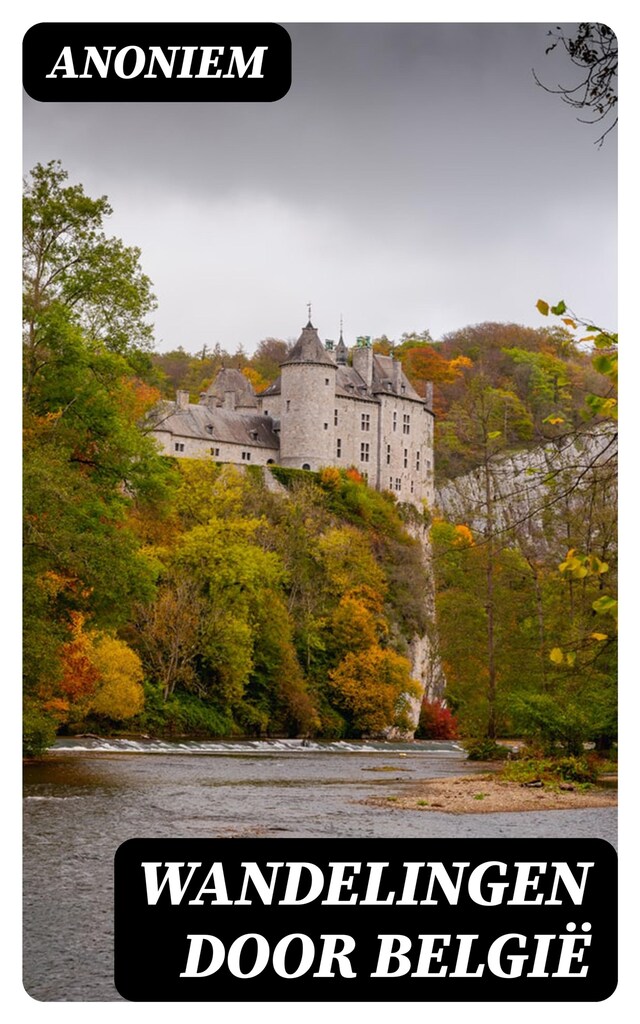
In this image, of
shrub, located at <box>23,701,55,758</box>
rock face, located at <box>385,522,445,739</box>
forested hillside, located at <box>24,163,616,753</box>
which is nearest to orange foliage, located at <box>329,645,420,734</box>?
forested hillside, located at <box>24,163,616,753</box>

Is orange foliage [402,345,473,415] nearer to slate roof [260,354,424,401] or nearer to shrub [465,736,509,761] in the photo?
slate roof [260,354,424,401]

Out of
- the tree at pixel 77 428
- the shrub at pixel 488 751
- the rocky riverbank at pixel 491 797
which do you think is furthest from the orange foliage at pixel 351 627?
the rocky riverbank at pixel 491 797

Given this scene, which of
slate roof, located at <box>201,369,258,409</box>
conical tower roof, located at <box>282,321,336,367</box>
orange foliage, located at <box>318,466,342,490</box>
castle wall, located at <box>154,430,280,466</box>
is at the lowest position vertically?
orange foliage, located at <box>318,466,342,490</box>

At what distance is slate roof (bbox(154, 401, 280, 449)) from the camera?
158 ft

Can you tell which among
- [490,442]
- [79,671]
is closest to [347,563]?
[490,442]

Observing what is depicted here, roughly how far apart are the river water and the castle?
2695cm

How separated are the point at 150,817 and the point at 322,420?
133 ft

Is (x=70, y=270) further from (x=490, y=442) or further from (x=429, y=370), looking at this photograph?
(x=429, y=370)

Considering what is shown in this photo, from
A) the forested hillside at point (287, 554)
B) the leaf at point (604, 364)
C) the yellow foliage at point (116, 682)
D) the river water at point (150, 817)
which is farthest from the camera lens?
the yellow foliage at point (116, 682)

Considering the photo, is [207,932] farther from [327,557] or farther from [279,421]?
[279,421]

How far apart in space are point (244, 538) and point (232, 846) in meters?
27.0

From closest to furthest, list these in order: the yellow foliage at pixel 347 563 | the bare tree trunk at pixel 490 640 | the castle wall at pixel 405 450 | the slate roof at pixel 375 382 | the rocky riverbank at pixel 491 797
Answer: the rocky riverbank at pixel 491 797, the bare tree trunk at pixel 490 640, the yellow foliage at pixel 347 563, the slate roof at pixel 375 382, the castle wall at pixel 405 450

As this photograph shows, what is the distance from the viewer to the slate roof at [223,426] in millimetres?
48219

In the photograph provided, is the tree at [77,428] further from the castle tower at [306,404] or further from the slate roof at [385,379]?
the slate roof at [385,379]
